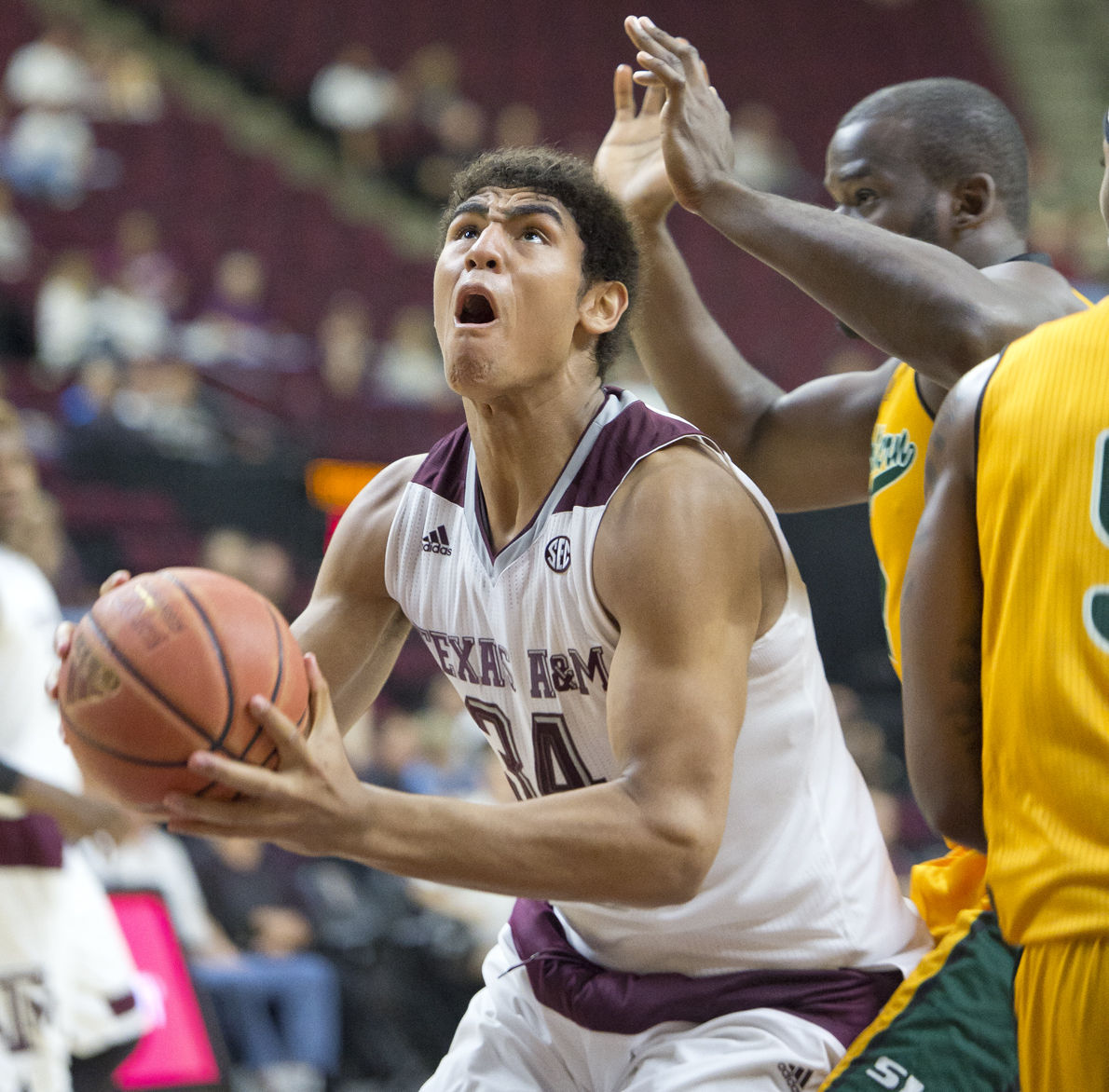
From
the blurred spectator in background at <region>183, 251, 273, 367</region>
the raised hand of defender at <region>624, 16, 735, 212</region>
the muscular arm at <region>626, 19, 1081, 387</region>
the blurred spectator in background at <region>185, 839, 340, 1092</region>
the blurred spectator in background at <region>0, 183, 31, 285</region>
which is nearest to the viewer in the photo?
the muscular arm at <region>626, 19, 1081, 387</region>

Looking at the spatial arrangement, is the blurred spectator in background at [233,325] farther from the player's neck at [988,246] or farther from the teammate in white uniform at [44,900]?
the player's neck at [988,246]

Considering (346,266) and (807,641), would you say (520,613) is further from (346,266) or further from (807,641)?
(346,266)

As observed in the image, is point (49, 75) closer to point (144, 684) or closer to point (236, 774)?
point (144, 684)

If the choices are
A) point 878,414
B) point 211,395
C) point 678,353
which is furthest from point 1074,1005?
point 211,395

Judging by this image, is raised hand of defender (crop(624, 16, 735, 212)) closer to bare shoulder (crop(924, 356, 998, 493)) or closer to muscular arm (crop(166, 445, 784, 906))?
muscular arm (crop(166, 445, 784, 906))

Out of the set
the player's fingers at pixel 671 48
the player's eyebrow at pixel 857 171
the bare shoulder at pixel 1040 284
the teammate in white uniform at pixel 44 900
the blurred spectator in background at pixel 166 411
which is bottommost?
the teammate in white uniform at pixel 44 900

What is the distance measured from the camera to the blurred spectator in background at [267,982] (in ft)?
19.1

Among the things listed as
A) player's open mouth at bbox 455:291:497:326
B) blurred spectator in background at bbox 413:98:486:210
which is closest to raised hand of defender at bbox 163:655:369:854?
player's open mouth at bbox 455:291:497:326

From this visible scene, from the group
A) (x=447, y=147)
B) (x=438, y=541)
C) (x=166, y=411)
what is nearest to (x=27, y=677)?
(x=438, y=541)

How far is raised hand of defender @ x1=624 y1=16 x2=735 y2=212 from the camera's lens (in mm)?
2521

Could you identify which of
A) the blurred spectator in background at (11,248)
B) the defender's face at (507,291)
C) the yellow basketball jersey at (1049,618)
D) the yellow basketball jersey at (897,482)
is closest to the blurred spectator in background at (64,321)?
the blurred spectator in background at (11,248)

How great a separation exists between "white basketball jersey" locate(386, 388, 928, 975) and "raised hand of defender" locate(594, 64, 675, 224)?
2.37 feet

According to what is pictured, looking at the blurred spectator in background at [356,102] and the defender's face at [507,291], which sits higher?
the blurred spectator in background at [356,102]

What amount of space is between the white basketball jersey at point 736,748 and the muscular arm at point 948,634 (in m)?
0.37
